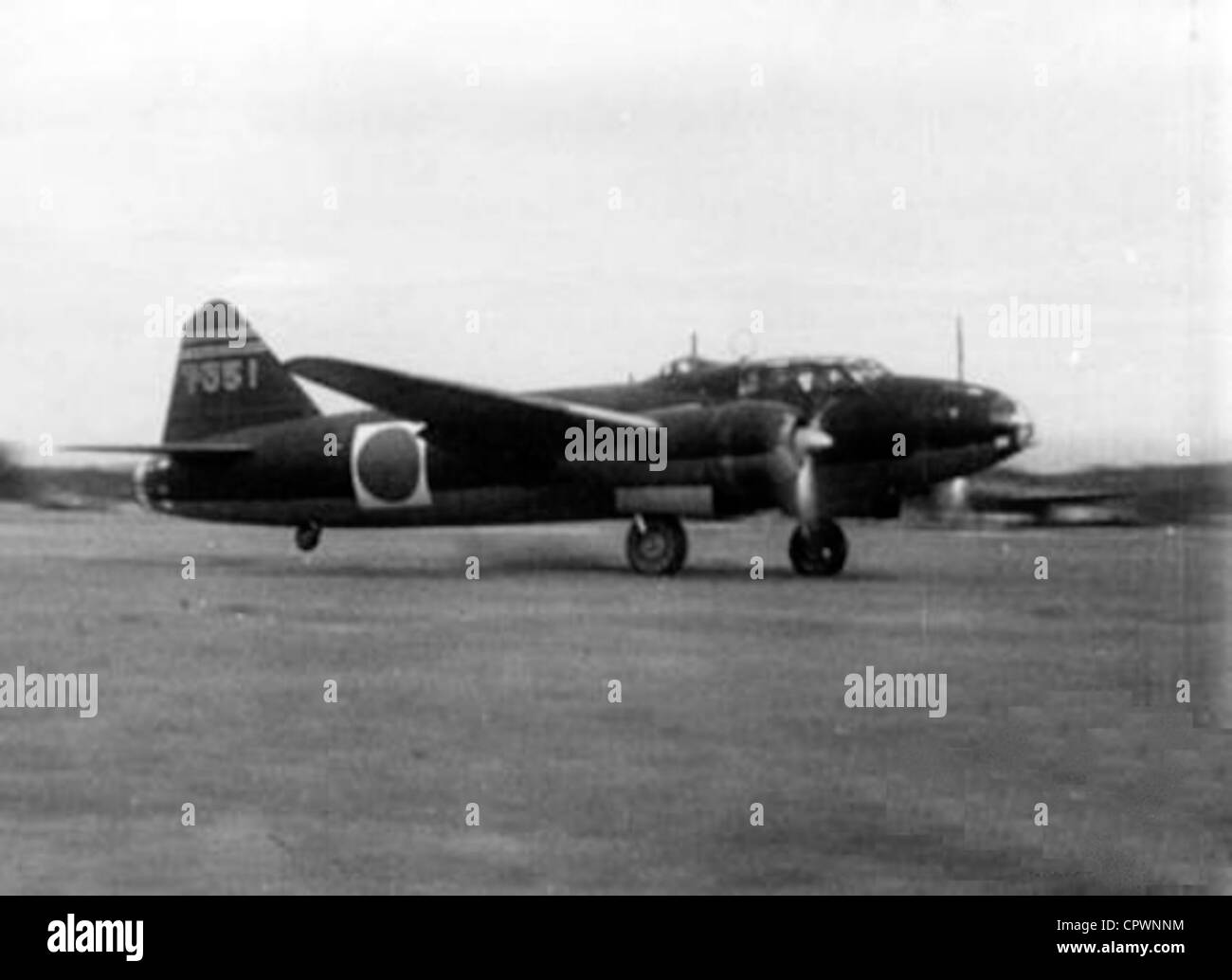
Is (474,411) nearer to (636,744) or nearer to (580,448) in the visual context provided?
(580,448)

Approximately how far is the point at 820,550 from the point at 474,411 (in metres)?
3.12

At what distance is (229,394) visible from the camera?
13500mm

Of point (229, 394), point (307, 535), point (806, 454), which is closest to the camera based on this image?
point (806, 454)

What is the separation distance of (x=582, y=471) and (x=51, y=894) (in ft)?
25.5

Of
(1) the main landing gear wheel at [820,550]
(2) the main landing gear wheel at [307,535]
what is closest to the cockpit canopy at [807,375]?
(1) the main landing gear wheel at [820,550]

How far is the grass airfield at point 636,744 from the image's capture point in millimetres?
5273

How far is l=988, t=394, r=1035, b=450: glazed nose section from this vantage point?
1037 cm

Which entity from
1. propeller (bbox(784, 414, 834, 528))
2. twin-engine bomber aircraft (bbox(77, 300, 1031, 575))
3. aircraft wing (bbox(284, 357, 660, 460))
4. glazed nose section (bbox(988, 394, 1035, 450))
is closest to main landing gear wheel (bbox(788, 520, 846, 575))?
twin-engine bomber aircraft (bbox(77, 300, 1031, 575))

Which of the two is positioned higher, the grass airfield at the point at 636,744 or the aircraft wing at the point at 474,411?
the aircraft wing at the point at 474,411

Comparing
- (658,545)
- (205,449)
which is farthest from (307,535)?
(658,545)

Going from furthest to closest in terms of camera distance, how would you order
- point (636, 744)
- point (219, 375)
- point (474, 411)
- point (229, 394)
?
point (229, 394), point (219, 375), point (474, 411), point (636, 744)

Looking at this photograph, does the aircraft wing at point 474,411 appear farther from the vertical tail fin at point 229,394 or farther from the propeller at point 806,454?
the vertical tail fin at point 229,394

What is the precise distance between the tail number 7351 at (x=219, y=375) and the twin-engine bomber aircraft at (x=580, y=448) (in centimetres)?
2

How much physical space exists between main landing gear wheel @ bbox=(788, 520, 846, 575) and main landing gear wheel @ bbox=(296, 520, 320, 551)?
4723mm
